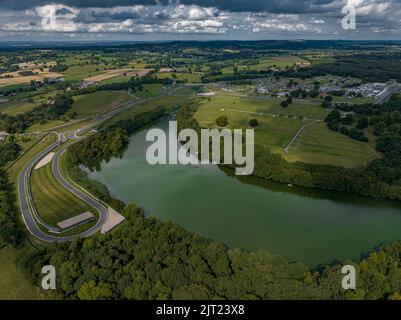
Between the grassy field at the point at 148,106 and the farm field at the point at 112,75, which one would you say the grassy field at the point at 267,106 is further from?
the farm field at the point at 112,75

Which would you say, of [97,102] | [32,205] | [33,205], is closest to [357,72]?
[97,102]

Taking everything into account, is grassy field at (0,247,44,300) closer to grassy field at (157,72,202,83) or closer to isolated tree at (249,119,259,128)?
isolated tree at (249,119,259,128)

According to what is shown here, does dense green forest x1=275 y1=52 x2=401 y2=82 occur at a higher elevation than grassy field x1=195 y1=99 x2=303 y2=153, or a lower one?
higher

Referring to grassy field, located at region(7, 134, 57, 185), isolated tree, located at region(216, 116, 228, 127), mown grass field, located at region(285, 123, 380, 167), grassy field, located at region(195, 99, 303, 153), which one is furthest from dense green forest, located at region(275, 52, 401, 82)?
grassy field, located at region(7, 134, 57, 185)

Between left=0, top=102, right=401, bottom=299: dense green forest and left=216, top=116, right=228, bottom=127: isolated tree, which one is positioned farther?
left=216, top=116, right=228, bottom=127: isolated tree

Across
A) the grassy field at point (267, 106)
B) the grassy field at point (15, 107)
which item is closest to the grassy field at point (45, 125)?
the grassy field at point (15, 107)
